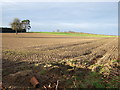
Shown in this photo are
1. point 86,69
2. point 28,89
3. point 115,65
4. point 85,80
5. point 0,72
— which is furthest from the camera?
point 115,65

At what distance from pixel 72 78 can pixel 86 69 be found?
1.20 m

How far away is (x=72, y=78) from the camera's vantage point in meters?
4.48

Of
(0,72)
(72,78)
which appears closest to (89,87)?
(72,78)

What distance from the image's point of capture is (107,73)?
5.02m

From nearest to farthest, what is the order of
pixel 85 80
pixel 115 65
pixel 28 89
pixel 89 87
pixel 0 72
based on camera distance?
pixel 28 89 < pixel 89 87 < pixel 85 80 < pixel 0 72 < pixel 115 65

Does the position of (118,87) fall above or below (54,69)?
below

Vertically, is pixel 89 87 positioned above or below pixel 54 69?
below

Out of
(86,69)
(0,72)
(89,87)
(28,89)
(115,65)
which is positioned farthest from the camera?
(115,65)

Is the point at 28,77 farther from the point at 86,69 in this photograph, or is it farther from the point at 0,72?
the point at 86,69

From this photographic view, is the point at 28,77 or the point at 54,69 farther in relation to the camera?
the point at 54,69

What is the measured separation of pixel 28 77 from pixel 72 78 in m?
1.44

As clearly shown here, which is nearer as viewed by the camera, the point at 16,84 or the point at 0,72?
the point at 16,84

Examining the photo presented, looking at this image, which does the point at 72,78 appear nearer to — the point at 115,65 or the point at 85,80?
the point at 85,80

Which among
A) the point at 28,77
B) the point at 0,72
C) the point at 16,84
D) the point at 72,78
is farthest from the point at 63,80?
the point at 0,72
